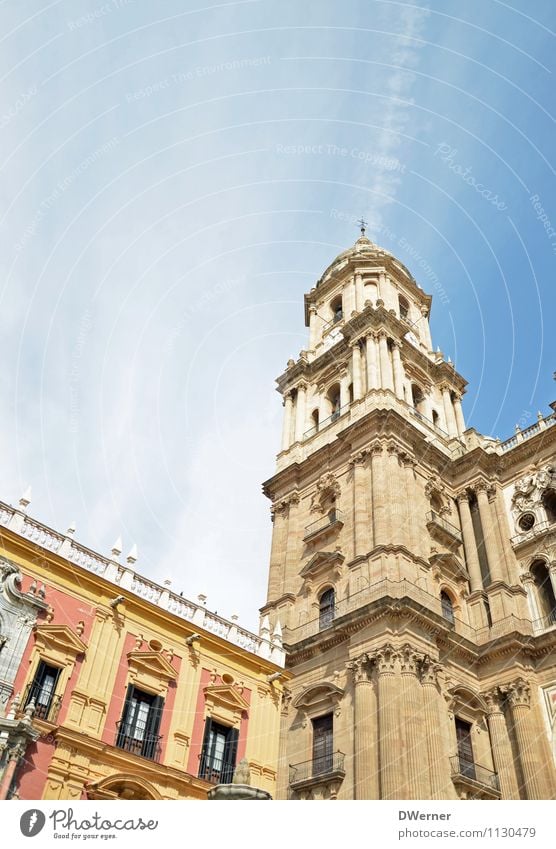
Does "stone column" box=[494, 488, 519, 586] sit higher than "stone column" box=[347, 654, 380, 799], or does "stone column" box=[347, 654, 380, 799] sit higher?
"stone column" box=[494, 488, 519, 586]

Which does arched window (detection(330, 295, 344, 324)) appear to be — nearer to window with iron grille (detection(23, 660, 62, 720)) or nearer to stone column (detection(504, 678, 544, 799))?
stone column (detection(504, 678, 544, 799))

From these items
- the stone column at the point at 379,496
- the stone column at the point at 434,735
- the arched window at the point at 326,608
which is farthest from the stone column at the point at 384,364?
the stone column at the point at 434,735

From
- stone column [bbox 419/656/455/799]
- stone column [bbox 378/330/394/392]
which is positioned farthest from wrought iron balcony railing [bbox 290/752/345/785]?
stone column [bbox 378/330/394/392]

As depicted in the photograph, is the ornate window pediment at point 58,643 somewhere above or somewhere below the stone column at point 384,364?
below

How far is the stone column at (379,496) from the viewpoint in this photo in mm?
27609

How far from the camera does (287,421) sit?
38.8 metres

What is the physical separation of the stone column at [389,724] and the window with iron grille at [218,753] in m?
5.02

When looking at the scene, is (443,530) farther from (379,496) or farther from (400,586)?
(400,586)

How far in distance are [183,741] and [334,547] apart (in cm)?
1097

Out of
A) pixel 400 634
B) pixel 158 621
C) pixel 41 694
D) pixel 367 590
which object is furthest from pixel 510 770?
pixel 41 694

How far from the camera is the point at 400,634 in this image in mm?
23984

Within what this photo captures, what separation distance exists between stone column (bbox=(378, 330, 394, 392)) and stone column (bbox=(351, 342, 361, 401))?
3.98 feet

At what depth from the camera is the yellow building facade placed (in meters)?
18.7

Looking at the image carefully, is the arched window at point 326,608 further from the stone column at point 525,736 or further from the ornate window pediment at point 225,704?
the stone column at point 525,736
